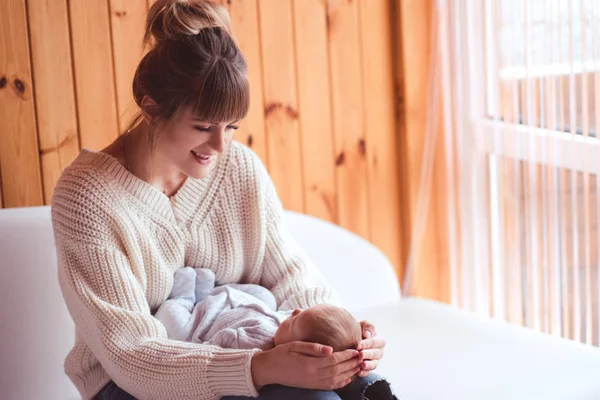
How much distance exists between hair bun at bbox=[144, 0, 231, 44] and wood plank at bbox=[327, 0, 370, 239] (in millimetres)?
846

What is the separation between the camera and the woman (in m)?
1.38

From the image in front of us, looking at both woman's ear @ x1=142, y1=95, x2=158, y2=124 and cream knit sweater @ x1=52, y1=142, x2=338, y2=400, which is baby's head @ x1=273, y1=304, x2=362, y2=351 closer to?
cream knit sweater @ x1=52, y1=142, x2=338, y2=400

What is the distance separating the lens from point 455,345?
1938mm

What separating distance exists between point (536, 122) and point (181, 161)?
105 centimetres

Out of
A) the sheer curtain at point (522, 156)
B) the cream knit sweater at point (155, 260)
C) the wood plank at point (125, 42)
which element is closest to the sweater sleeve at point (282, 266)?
the cream knit sweater at point (155, 260)

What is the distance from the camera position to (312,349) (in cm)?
131

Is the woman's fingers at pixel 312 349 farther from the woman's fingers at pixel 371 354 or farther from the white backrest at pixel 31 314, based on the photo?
the white backrest at pixel 31 314

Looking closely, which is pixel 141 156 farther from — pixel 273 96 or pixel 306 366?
pixel 273 96

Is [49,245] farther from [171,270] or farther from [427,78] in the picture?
[427,78]

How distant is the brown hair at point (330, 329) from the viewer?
1.34 m

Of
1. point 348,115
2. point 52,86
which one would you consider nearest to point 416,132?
point 348,115

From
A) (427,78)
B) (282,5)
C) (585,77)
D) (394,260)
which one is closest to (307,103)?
(282,5)

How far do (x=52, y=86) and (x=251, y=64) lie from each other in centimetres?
56

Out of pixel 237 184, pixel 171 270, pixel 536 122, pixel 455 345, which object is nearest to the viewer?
pixel 171 270
